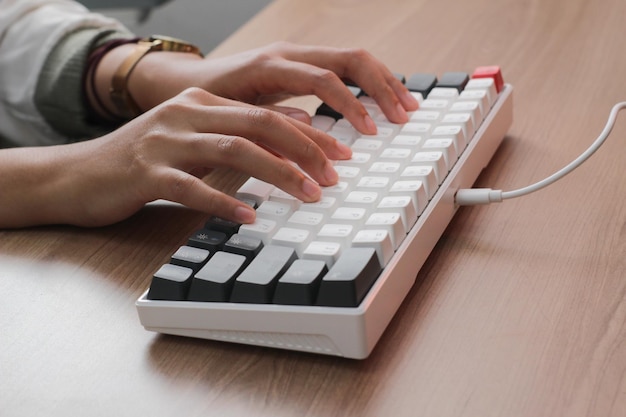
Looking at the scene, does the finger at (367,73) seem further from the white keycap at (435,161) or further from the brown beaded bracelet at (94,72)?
the brown beaded bracelet at (94,72)

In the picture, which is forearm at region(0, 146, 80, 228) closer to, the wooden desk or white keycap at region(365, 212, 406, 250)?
the wooden desk

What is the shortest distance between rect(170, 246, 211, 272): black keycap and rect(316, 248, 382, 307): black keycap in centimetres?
10

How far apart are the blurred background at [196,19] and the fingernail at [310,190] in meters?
1.95

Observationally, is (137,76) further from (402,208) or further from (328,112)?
(402,208)

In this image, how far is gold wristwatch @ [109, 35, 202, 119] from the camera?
37.0 inches

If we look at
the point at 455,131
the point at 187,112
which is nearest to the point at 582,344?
the point at 455,131

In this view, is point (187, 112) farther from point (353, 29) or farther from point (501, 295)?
point (353, 29)

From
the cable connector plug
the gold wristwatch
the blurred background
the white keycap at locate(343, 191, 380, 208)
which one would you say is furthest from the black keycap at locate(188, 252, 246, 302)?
the blurred background

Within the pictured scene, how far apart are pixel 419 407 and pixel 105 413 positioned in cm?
19

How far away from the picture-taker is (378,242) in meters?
0.56

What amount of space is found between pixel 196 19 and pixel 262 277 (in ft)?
8.04

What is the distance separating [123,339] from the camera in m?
0.58

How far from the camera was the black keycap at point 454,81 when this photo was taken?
80 centimetres

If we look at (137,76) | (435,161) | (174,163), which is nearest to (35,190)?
(174,163)
